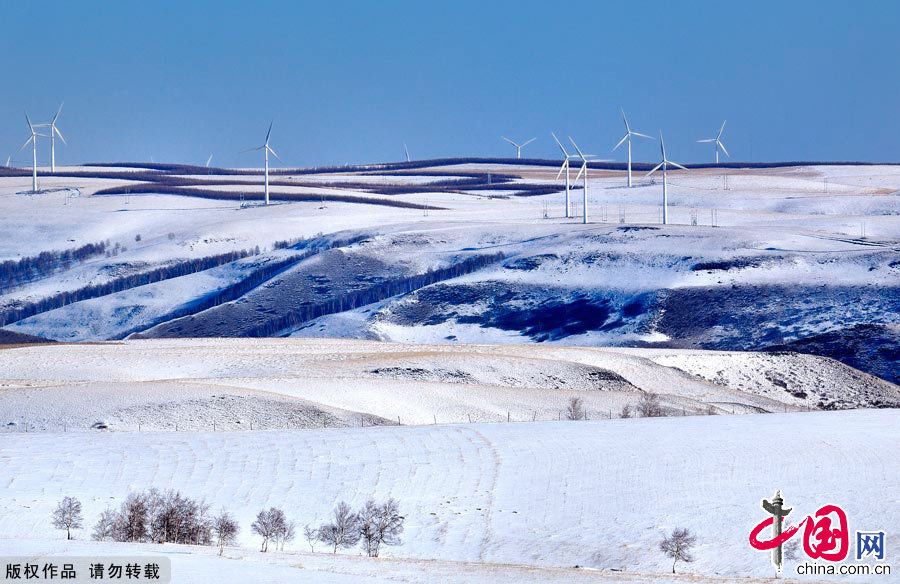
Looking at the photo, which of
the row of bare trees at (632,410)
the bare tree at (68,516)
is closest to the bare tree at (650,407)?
the row of bare trees at (632,410)

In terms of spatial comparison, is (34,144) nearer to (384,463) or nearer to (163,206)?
(163,206)

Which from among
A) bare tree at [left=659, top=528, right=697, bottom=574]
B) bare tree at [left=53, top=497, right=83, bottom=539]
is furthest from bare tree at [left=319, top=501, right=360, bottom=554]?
bare tree at [left=659, top=528, right=697, bottom=574]

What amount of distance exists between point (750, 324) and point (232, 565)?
2720 inches

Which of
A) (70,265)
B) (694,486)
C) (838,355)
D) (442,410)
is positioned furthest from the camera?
(70,265)

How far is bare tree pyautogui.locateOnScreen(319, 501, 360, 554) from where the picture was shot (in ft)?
89.7

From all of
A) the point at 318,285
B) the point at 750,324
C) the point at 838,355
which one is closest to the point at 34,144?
the point at 318,285

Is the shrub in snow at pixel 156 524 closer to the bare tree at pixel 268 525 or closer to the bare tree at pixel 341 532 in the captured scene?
the bare tree at pixel 268 525

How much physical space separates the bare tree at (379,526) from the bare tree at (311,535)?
0.90 m

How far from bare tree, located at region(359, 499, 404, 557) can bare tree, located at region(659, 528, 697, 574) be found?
526cm

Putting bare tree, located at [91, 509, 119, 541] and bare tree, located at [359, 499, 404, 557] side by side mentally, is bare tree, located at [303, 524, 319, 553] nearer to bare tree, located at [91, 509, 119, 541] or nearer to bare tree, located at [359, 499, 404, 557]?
bare tree, located at [359, 499, 404, 557]

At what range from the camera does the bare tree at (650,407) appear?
5069 cm

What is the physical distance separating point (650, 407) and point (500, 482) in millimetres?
19541

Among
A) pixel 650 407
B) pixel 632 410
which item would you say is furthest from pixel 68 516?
pixel 632 410

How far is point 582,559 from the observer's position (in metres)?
26.4
